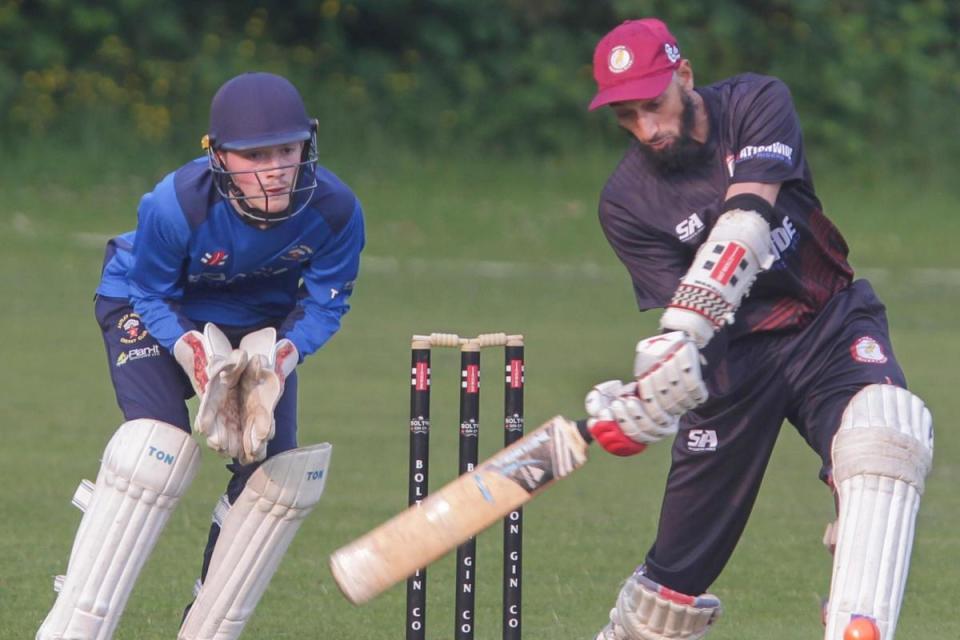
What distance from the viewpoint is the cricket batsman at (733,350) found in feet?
13.4

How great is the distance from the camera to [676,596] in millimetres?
4871

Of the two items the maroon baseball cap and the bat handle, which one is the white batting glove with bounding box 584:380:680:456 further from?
the maroon baseball cap

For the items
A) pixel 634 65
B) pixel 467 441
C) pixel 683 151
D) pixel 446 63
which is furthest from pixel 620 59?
pixel 446 63

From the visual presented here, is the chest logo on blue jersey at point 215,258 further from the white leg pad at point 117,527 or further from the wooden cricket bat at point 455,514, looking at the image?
the wooden cricket bat at point 455,514

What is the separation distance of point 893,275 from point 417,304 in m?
4.45

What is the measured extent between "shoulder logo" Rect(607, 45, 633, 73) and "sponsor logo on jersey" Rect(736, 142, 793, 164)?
1.17 ft

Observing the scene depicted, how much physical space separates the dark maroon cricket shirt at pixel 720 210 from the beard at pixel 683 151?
0.03 meters

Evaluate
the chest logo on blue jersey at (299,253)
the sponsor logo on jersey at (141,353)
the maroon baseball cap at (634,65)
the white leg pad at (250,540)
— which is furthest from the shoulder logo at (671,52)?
the sponsor logo on jersey at (141,353)

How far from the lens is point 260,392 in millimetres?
4465

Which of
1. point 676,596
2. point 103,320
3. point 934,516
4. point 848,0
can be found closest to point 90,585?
point 103,320

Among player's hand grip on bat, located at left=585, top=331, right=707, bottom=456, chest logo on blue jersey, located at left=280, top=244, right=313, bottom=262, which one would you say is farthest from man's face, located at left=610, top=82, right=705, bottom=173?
chest logo on blue jersey, located at left=280, top=244, right=313, bottom=262

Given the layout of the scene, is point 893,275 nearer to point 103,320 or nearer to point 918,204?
point 918,204

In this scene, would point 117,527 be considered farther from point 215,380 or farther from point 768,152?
point 768,152

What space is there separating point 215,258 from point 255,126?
1.35 feet
